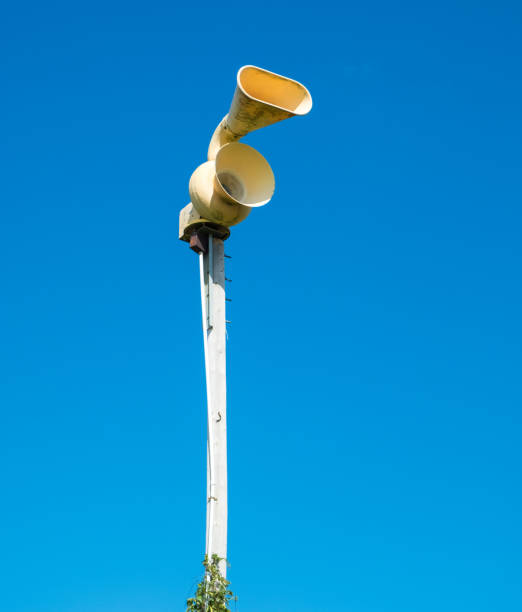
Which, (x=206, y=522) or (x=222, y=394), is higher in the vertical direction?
(x=222, y=394)

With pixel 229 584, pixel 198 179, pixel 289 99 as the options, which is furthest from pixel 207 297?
pixel 229 584

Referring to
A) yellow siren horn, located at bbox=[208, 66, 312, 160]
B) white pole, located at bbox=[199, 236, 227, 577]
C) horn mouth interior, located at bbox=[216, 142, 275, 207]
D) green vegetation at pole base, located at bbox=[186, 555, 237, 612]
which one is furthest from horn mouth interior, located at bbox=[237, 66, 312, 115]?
green vegetation at pole base, located at bbox=[186, 555, 237, 612]

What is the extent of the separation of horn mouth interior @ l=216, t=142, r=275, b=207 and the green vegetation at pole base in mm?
9774

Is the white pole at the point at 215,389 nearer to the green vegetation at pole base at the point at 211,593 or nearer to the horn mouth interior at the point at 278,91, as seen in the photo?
the green vegetation at pole base at the point at 211,593

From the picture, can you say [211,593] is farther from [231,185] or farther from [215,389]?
[231,185]

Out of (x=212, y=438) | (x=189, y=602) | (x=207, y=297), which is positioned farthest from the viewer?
(x=207, y=297)

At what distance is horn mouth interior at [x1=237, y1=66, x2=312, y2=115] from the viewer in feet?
86.0

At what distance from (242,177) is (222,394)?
19.9 feet

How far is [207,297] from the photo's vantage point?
2706 cm

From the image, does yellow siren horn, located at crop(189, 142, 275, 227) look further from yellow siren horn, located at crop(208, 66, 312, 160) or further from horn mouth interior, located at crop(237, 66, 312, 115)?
horn mouth interior, located at crop(237, 66, 312, 115)

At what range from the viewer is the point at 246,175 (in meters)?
27.6

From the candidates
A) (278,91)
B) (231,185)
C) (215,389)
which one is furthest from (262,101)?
(215,389)

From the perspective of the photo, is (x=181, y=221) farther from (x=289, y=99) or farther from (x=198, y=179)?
(x=289, y=99)

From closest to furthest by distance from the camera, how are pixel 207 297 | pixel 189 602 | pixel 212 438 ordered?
1. pixel 189 602
2. pixel 212 438
3. pixel 207 297
